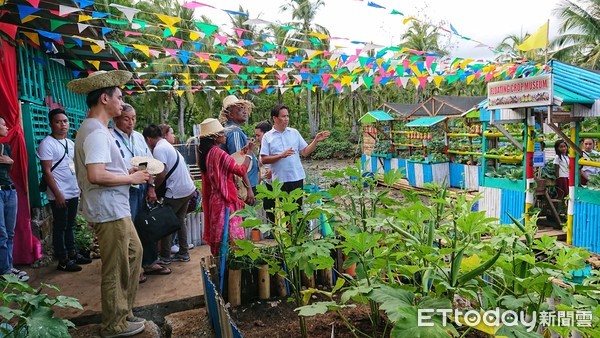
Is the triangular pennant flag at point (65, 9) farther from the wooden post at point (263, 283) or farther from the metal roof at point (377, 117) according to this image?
the metal roof at point (377, 117)

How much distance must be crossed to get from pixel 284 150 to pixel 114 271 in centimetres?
224

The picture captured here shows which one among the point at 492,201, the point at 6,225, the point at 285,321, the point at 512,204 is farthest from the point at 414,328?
the point at 492,201

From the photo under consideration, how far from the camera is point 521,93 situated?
17.1ft

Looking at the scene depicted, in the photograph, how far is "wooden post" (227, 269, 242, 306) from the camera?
3.03m

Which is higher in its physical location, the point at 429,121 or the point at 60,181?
the point at 429,121

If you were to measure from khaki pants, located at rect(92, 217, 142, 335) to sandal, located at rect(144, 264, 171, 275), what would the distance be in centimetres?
122

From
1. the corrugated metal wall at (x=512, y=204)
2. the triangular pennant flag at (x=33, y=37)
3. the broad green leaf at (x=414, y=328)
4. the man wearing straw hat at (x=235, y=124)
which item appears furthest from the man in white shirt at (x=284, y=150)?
the corrugated metal wall at (x=512, y=204)

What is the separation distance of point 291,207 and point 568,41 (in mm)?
26773

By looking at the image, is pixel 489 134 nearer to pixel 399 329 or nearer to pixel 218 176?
pixel 218 176

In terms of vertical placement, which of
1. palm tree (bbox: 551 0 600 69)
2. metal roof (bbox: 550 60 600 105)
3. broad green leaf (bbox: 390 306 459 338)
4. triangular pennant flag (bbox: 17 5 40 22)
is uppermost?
palm tree (bbox: 551 0 600 69)

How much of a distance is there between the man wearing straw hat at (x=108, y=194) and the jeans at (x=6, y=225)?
4.44ft

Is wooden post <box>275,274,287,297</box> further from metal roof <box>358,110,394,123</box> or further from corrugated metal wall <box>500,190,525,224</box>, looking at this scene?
metal roof <box>358,110,394,123</box>

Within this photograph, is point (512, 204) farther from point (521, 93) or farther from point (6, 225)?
point (6, 225)

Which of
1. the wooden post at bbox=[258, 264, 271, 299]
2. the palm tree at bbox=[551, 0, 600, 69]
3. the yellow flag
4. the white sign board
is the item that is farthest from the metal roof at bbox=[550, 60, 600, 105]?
the palm tree at bbox=[551, 0, 600, 69]
